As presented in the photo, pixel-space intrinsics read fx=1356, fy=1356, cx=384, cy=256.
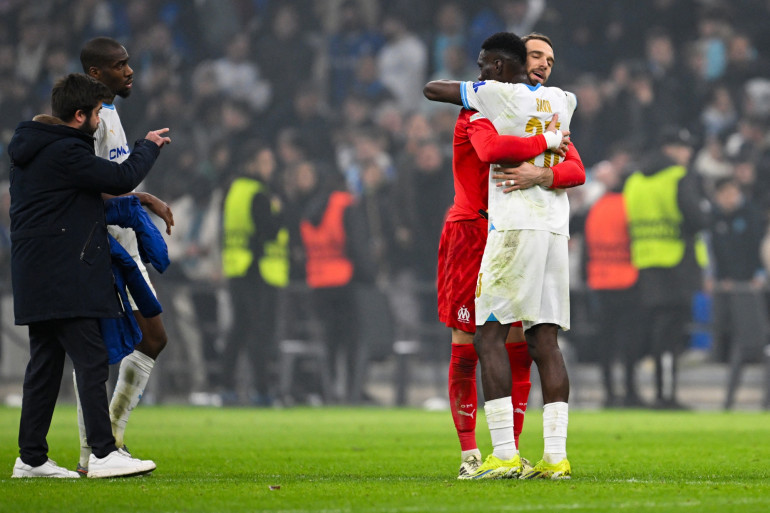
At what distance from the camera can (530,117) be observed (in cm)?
602

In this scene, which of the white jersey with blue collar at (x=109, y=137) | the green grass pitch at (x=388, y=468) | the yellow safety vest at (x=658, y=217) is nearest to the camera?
the green grass pitch at (x=388, y=468)

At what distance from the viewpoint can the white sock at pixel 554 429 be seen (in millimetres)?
5887

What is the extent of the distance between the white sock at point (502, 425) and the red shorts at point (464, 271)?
0.48 metres

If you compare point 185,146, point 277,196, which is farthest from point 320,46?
point 277,196

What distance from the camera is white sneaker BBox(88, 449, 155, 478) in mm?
6000

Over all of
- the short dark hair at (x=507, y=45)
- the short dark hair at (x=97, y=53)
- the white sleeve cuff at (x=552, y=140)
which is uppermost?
the short dark hair at (x=97, y=53)

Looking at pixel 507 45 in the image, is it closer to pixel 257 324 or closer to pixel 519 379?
pixel 519 379

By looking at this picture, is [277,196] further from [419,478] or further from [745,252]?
[419,478]

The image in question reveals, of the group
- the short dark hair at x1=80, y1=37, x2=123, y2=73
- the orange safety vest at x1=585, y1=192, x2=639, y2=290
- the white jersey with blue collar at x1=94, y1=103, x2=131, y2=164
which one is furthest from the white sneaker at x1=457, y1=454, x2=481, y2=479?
the orange safety vest at x1=585, y1=192, x2=639, y2=290

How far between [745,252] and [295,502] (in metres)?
10.8

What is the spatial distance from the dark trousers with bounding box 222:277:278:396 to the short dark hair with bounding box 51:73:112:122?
9.32 m

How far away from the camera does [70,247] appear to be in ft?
19.7

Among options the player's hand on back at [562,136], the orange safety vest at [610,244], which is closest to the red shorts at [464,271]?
the player's hand on back at [562,136]

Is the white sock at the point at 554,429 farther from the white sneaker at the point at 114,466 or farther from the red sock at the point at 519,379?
the white sneaker at the point at 114,466
